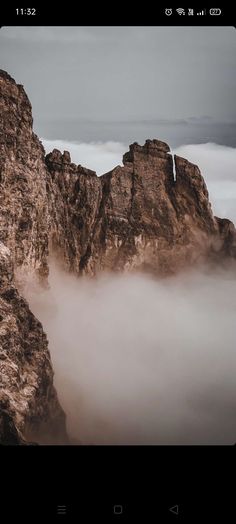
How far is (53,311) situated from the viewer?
55750 millimetres

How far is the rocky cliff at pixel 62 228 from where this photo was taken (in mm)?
31656

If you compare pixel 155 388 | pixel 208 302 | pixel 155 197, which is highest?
pixel 155 197

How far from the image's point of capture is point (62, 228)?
73688 millimetres

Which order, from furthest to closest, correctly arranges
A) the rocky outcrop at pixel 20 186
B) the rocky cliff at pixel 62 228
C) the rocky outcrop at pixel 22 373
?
the rocky outcrop at pixel 20 186 < the rocky cliff at pixel 62 228 < the rocky outcrop at pixel 22 373

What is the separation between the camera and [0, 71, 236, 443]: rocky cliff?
31656 millimetres
